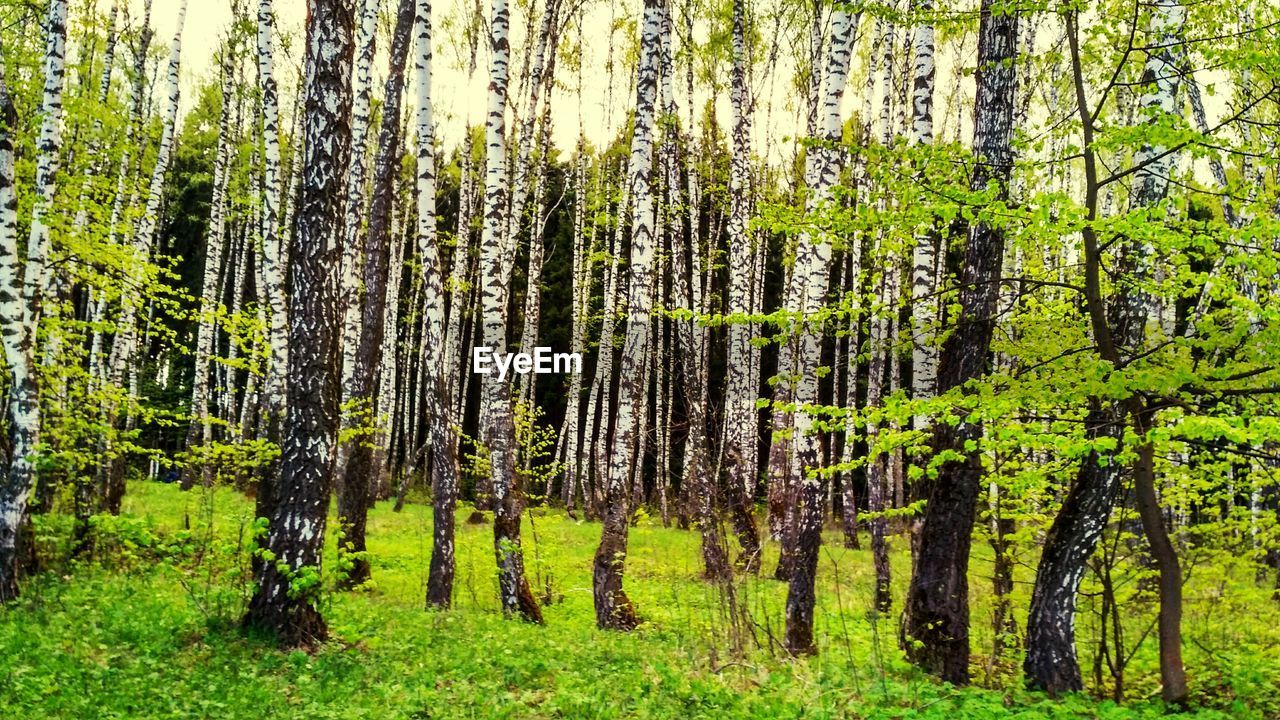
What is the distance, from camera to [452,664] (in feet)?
A: 20.6

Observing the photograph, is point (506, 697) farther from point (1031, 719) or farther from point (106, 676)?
point (1031, 719)

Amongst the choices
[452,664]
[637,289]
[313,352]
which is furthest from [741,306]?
[452,664]

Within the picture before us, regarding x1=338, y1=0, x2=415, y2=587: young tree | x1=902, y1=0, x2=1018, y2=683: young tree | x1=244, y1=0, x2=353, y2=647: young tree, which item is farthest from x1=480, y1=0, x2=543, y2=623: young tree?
x1=902, y1=0, x2=1018, y2=683: young tree

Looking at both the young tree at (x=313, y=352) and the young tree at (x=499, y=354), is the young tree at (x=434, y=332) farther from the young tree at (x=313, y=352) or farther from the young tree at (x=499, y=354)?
the young tree at (x=313, y=352)

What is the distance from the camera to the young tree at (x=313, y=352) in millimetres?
6203

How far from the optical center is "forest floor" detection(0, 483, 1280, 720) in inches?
201

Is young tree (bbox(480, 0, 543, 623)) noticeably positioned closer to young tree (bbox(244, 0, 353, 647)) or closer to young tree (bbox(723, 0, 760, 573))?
young tree (bbox(244, 0, 353, 647))

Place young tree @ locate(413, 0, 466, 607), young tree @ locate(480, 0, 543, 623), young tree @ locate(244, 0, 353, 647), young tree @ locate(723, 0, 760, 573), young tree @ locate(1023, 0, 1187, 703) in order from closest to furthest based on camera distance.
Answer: young tree @ locate(1023, 0, 1187, 703) < young tree @ locate(244, 0, 353, 647) < young tree @ locate(480, 0, 543, 623) < young tree @ locate(413, 0, 466, 607) < young tree @ locate(723, 0, 760, 573)

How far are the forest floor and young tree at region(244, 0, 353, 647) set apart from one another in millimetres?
407

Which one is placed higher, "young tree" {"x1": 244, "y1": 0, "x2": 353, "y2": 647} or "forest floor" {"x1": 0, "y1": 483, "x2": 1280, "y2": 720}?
"young tree" {"x1": 244, "y1": 0, "x2": 353, "y2": 647}

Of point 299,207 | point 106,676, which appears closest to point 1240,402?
point 299,207

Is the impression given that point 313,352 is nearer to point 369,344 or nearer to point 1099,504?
point 369,344

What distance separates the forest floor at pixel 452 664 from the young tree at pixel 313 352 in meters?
0.41

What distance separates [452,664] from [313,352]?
2.86 m
